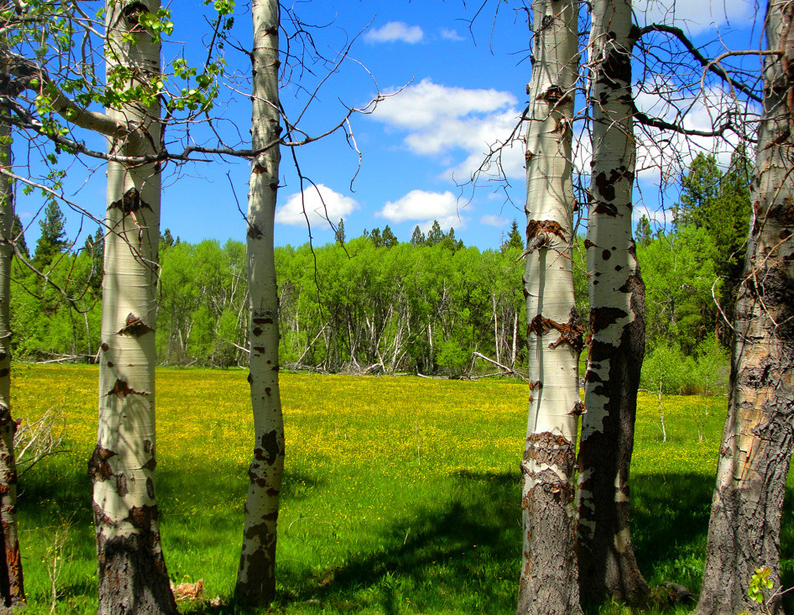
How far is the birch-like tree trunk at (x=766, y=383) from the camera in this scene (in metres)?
3.59

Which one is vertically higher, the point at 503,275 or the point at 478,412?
the point at 503,275

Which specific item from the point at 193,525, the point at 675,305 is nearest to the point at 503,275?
the point at 675,305

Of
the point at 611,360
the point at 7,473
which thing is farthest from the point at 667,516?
the point at 7,473

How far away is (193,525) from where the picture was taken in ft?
25.1

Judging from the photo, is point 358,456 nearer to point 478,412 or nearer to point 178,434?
point 178,434

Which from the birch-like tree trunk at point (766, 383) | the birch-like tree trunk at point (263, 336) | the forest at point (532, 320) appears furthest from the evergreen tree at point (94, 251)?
the birch-like tree trunk at point (766, 383)

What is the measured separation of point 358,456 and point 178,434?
6.63 meters

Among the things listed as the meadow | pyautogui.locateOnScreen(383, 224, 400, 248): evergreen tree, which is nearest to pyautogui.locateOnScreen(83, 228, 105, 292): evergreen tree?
the meadow

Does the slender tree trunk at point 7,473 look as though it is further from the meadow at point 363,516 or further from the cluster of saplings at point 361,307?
the cluster of saplings at point 361,307

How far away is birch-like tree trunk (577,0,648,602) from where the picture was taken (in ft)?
14.2

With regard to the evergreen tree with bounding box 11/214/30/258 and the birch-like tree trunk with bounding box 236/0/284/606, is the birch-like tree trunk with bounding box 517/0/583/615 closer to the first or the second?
the birch-like tree trunk with bounding box 236/0/284/606

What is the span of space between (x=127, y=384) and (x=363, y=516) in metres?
5.75

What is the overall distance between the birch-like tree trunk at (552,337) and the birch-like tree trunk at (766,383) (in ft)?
4.60

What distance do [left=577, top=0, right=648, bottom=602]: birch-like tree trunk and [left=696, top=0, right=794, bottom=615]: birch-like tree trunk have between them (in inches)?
30.6
